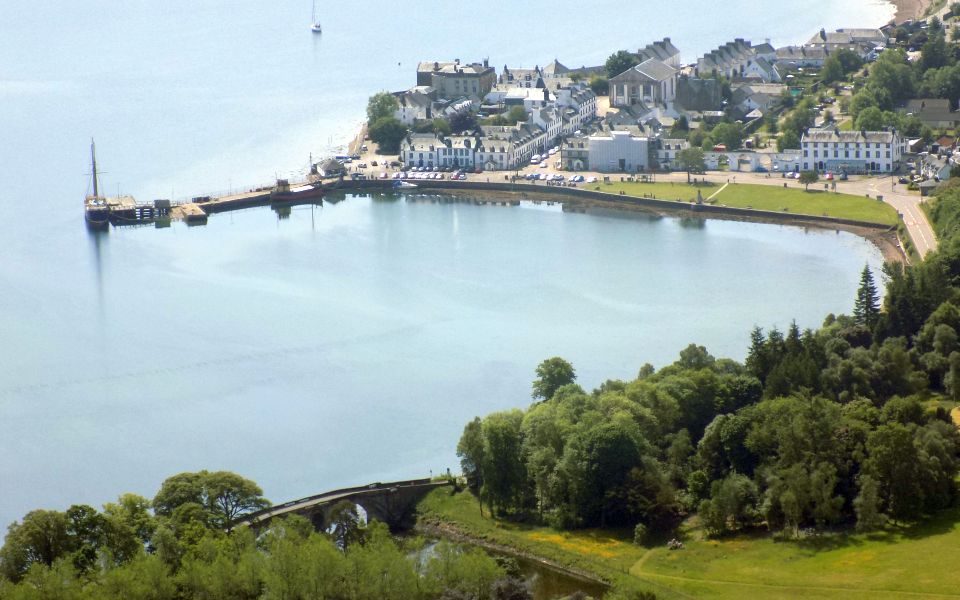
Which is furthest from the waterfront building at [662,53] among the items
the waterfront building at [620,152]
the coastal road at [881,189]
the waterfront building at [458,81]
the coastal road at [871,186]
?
the coastal road at [881,189]

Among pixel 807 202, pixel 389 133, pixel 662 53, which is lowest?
pixel 807 202

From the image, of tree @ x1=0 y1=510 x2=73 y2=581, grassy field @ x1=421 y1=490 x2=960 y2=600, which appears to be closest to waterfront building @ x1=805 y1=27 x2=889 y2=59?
grassy field @ x1=421 y1=490 x2=960 y2=600

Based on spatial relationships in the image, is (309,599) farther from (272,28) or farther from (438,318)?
(272,28)

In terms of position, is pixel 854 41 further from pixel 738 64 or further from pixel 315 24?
pixel 315 24

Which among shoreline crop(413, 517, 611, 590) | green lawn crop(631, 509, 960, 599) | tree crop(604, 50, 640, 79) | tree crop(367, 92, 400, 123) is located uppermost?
tree crop(604, 50, 640, 79)

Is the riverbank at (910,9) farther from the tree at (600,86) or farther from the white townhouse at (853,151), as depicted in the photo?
the white townhouse at (853,151)

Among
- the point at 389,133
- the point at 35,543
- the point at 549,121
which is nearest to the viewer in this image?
the point at 35,543

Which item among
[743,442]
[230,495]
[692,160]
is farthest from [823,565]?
[692,160]

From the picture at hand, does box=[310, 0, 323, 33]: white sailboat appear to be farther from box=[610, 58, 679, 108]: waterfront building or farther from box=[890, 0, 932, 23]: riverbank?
box=[890, 0, 932, 23]: riverbank
